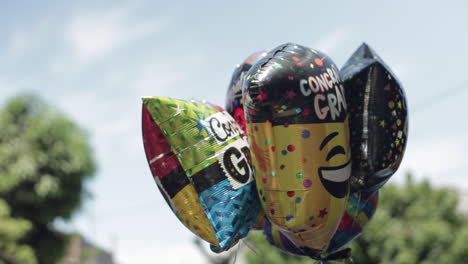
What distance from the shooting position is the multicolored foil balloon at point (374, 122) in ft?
7.39

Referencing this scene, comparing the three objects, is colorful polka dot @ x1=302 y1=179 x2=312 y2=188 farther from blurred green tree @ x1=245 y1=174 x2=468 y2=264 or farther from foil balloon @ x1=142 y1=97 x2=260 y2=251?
blurred green tree @ x1=245 y1=174 x2=468 y2=264

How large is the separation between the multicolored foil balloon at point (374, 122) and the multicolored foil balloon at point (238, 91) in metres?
0.48

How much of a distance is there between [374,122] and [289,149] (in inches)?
16.6

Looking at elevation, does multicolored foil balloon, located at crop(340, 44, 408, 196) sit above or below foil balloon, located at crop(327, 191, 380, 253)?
above

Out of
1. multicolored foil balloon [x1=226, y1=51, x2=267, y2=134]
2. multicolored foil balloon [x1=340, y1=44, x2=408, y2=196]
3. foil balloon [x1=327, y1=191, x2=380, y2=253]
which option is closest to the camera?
multicolored foil balloon [x1=340, y1=44, x2=408, y2=196]

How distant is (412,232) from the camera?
10188 mm

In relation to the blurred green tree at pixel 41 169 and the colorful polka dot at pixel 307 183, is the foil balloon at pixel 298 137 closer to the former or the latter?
the colorful polka dot at pixel 307 183

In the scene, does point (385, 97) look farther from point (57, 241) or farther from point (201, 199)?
point (57, 241)

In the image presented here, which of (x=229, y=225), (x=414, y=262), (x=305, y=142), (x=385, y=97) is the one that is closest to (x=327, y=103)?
(x=305, y=142)

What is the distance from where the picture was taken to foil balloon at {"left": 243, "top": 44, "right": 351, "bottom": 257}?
2059 mm

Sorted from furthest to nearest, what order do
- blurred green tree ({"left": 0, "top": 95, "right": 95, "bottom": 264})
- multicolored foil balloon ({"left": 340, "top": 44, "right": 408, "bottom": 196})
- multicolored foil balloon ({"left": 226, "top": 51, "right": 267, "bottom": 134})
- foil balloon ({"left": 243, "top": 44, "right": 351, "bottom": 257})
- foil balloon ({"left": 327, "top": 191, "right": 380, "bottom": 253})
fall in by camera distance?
blurred green tree ({"left": 0, "top": 95, "right": 95, "bottom": 264}) → multicolored foil balloon ({"left": 226, "top": 51, "right": 267, "bottom": 134}) → foil balloon ({"left": 327, "top": 191, "right": 380, "bottom": 253}) → multicolored foil balloon ({"left": 340, "top": 44, "right": 408, "bottom": 196}) → foil balloon ({"left": 243, "top": 44, "right": 351, "bottom": 257})

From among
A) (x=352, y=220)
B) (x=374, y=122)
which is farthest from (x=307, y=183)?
(x=352, y=220)

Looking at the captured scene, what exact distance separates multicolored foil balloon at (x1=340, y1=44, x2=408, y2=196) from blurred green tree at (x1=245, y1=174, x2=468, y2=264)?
704 cm

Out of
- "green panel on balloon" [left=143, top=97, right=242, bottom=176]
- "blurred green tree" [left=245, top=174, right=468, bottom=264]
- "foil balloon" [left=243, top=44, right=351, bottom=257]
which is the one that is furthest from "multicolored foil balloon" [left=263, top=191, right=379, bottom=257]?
"blurred green tree" [left=245, top=174, right=468, bottom=264]
